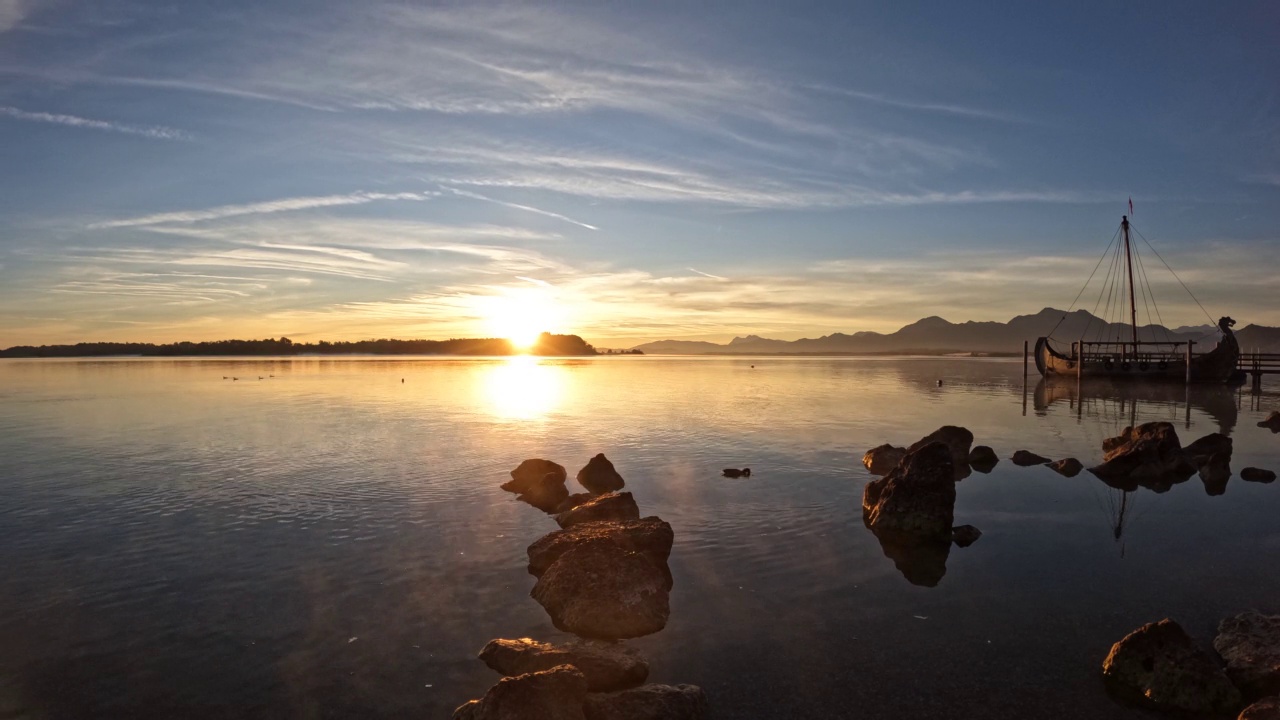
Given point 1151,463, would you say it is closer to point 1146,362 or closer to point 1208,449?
point 1208,449

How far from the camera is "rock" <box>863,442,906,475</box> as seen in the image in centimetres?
2458

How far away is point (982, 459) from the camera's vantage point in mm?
26344

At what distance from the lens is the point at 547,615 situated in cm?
1210

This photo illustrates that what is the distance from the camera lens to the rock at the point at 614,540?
560 inches

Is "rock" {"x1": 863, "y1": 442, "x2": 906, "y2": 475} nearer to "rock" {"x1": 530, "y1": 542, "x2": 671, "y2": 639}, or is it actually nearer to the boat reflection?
"rock" {"x1": 530, "y1": 542, "x2": 671, "y2": 639}

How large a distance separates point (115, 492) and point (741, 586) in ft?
67.1

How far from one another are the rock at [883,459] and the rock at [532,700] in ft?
60.9

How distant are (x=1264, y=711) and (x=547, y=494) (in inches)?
638

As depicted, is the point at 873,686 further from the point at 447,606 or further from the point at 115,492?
the point at 115,492

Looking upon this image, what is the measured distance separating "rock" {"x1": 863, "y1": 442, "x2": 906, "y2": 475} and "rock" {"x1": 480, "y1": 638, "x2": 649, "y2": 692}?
16.7m

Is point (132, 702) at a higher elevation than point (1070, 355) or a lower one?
lower

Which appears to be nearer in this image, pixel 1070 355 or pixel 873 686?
pixel 873 686

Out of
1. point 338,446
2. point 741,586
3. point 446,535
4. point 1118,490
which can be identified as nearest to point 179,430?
point 338,446

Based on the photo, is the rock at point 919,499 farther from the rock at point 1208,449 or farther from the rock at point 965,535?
the rock at point 1208,449
